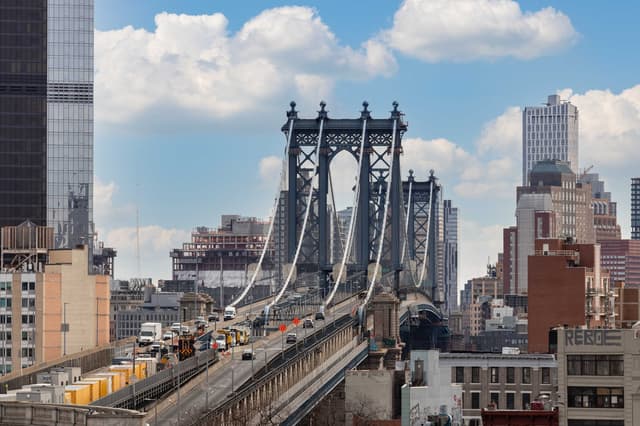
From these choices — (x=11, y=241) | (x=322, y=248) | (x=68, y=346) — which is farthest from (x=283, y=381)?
(x=322, y=248)

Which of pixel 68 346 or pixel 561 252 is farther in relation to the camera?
pixel 561 252

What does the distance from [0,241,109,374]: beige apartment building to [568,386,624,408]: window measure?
79.0 meters

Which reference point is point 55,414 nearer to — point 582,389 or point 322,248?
point 582,389

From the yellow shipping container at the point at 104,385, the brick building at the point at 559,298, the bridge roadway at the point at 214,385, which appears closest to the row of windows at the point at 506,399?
the bridge roadway at the point at 214,385

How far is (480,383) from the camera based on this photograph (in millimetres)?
116938

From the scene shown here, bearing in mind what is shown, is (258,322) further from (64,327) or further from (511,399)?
(511,399)

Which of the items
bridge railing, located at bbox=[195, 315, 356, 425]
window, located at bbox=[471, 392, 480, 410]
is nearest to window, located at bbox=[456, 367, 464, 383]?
window, located at bbox=[471, 392, 480, 410]

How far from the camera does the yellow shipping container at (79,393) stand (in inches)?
3096

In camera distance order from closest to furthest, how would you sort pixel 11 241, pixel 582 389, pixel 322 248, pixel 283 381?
pixel 582 389, pixel 283 381, pixel 11 241, pixel 322 248

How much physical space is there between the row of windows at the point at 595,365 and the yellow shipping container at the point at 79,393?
871 inches

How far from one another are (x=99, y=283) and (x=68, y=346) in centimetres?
845

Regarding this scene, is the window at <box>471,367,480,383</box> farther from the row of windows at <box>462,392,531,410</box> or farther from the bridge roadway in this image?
the bridge roadway

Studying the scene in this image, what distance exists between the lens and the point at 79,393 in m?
80.2

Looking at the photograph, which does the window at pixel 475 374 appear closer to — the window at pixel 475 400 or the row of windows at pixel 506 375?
the row of windows at pixel 506 375
